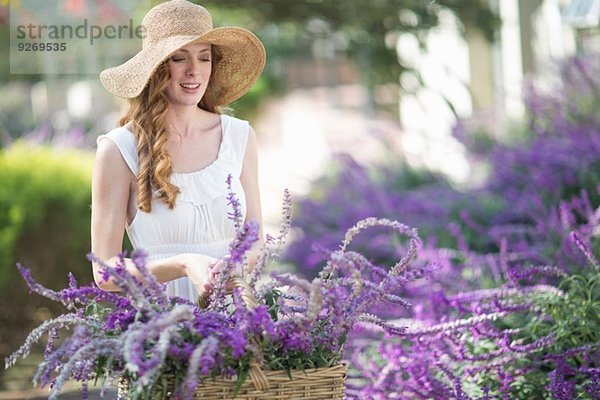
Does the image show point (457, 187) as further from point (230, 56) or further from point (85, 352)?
point (85, 352)

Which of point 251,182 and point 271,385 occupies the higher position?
point 251,182

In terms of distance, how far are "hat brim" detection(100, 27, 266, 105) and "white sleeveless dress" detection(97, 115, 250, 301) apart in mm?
144

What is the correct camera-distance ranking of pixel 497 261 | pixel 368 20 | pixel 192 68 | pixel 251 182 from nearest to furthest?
pixel 192 68, pixel 251 182, pixel 497 261, pixel 368 20

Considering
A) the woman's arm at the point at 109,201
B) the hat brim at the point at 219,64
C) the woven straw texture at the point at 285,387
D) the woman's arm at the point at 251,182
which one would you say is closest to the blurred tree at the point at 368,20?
the hat brim at the point at 219,64

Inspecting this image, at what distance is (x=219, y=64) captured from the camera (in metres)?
3.38

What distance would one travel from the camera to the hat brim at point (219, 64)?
119 inches

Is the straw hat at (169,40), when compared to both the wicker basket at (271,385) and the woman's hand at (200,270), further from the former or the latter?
the wicker basket at (271,385)

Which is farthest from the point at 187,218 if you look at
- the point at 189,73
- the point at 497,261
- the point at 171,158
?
the point at 497,261

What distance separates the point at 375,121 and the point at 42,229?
2934mm

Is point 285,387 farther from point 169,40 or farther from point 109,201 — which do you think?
point 169,40

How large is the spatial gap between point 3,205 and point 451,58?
5.98 m

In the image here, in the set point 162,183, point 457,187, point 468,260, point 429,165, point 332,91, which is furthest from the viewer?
point 332,91

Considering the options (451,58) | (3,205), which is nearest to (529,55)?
(451,58)

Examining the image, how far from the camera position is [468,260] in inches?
175
